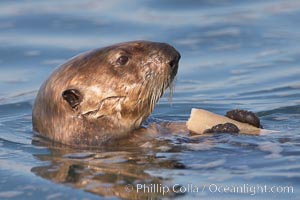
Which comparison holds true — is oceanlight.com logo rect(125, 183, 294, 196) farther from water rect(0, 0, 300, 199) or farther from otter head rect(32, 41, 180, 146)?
otter head rect(32, 41, 180, 146)

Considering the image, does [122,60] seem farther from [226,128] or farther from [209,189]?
[209,189]

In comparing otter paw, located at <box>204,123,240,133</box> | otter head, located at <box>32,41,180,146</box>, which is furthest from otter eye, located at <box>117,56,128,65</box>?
otter paw, located at <box>204,123,240,133</box>

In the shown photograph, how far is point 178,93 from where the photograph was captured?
9.77 metres

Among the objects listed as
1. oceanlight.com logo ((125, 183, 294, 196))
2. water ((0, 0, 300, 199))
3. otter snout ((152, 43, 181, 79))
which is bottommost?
oceanlight.com logo ((125, 183, 294, 196))

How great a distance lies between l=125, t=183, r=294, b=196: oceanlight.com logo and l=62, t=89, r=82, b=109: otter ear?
4.27 ft

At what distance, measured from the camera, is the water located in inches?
250

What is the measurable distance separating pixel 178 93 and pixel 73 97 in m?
2.56

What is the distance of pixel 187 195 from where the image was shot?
6.05 meters

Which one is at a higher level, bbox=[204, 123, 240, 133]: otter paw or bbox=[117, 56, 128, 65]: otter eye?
bbox=[117, 56, 128, 65]: otter eye

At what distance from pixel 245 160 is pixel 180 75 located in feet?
11.8

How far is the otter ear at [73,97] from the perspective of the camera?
732cm

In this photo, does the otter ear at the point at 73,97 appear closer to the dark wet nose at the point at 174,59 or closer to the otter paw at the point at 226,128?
the dark wet nose at the point at 174,59

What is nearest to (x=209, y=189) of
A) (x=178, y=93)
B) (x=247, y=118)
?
(x=247, y=118)

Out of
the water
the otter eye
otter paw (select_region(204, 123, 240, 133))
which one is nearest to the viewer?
the water
